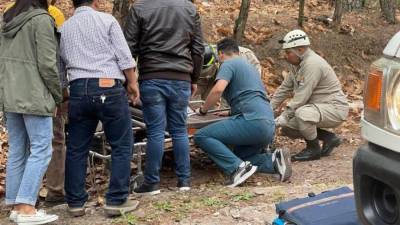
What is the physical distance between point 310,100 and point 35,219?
387 centimetres

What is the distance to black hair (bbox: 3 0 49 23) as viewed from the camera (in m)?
4.43

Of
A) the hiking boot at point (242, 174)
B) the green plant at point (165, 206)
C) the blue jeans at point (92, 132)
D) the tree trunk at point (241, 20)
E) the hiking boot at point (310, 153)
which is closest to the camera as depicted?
the blue jeans at point (92, 132)

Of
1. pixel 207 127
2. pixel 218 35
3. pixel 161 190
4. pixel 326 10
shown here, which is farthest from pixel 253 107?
pixel 326 10

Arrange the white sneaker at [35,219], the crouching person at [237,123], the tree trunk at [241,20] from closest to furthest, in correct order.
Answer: the white sneaker at [35,219]
the crouching person at [237,123]
the tree trunk at [241,20]

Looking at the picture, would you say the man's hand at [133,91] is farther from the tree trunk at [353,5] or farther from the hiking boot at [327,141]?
the tree trunk at [353,5]

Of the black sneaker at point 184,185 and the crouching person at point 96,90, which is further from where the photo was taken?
the black sneaker at point 184,185

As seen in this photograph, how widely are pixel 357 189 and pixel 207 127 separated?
3603 mm

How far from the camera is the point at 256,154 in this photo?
6562 millimetres

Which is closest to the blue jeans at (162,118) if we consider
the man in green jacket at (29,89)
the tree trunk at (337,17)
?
the man in green jacket at (29,89)

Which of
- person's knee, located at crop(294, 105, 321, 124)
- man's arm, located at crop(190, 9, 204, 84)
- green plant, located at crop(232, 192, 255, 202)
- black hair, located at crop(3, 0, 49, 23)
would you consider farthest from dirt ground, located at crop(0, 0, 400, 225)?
black hair, located at crop(3, 0, 49, 23)

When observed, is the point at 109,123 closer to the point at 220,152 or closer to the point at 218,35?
the point at 220,152

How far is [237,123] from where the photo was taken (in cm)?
623

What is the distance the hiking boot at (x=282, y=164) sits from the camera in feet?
20.9

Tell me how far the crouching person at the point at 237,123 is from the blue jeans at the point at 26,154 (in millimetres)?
2064
